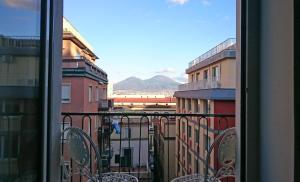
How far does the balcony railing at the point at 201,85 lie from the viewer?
315cm

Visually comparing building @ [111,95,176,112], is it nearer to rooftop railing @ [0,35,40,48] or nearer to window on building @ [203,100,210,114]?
window on building @ [203,100,210,114]

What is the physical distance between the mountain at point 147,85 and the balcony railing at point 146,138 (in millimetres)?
283

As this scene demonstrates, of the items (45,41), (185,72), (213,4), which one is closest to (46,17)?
(45,41)

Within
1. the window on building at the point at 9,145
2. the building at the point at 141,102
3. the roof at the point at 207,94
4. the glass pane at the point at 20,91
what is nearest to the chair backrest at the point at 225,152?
the roof at the point at 207,94

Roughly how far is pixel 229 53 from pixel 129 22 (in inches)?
64.3

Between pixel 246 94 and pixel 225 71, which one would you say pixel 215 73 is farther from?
pixel 246 94

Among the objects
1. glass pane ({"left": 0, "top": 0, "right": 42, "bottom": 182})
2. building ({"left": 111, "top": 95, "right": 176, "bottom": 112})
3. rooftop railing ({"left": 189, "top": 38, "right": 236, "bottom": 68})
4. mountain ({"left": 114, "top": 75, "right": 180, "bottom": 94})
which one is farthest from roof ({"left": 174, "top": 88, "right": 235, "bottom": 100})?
glass pane ({"left": 0, "top": 0, "right": 42, "bottom": 182})

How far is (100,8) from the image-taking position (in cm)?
338

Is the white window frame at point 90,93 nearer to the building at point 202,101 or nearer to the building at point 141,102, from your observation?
the building at point 141,102

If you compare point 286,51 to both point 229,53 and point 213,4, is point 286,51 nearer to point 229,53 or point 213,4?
point 229,53

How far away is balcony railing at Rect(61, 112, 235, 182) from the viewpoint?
9.34 feet

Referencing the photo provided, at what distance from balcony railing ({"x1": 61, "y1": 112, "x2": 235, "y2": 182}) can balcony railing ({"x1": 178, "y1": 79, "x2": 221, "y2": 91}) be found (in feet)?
1.12

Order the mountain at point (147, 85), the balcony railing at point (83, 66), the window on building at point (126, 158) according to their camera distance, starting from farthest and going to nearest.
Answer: the window on building at point (126, 158) < the mountain at point (147, 85) < the balcony railing at point (83, 66)

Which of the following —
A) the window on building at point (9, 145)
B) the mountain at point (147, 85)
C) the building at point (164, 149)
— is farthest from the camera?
the building at point (164, 149)
